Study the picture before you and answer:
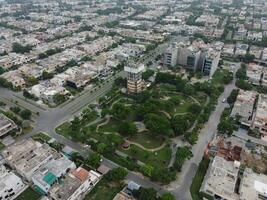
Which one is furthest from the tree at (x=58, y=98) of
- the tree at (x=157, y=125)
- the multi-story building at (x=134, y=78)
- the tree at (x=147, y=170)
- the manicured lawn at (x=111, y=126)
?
the tree at (x=147, y=170)

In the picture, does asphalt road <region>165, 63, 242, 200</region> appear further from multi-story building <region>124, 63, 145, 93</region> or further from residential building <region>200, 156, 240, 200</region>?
multi-story building <region>124, 63, 145, 93</region>

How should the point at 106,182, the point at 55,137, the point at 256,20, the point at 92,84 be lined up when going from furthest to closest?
the point at 256,20 < the point at 92,84 < the point at 55,137 < the point at 106,182

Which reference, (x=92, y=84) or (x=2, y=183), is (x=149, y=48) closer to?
(x=92, y=84)

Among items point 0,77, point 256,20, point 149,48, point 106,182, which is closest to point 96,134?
point 106,182

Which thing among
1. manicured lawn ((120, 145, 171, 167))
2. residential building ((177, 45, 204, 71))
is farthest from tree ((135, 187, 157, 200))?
residential building ((177, 45, 204, 71))

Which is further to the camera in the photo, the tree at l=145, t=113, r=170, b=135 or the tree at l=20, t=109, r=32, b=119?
the tree at l=20, t=109, r=32, b=119
